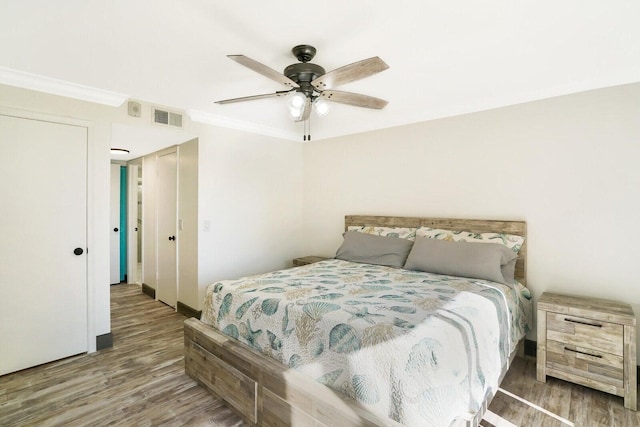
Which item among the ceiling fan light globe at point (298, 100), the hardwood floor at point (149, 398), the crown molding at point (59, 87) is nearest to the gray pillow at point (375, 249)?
the hardwood floor at point (149, 398)

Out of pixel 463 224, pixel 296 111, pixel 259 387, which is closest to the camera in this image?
pixel 259 387

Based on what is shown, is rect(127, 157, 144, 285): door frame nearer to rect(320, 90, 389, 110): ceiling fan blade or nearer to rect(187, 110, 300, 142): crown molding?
rect(187, 110, 300, 142): crown molding

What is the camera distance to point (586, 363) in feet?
7.18

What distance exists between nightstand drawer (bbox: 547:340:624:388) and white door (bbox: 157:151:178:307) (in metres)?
3.95

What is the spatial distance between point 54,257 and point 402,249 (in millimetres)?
3176

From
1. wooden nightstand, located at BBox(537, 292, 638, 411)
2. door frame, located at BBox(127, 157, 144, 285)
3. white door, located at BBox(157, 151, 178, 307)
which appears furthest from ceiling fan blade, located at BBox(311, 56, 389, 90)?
door frame, located at BBox(127, 157, 144, 285)

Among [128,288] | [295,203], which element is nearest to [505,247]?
[295,203]

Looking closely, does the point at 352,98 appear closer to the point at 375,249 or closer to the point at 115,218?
the point at 375,249

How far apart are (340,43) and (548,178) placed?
83.9 inches

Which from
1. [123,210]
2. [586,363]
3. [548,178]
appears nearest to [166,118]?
[123,210]

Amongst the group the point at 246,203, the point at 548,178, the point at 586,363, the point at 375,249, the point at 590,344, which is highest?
the point at 548,178

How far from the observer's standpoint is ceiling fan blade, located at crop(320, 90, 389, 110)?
2.21 m

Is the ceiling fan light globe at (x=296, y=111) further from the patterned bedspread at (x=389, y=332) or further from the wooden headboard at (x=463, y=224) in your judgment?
the wooden headboard at (x=463, y=224)

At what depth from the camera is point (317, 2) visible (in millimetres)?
1648
